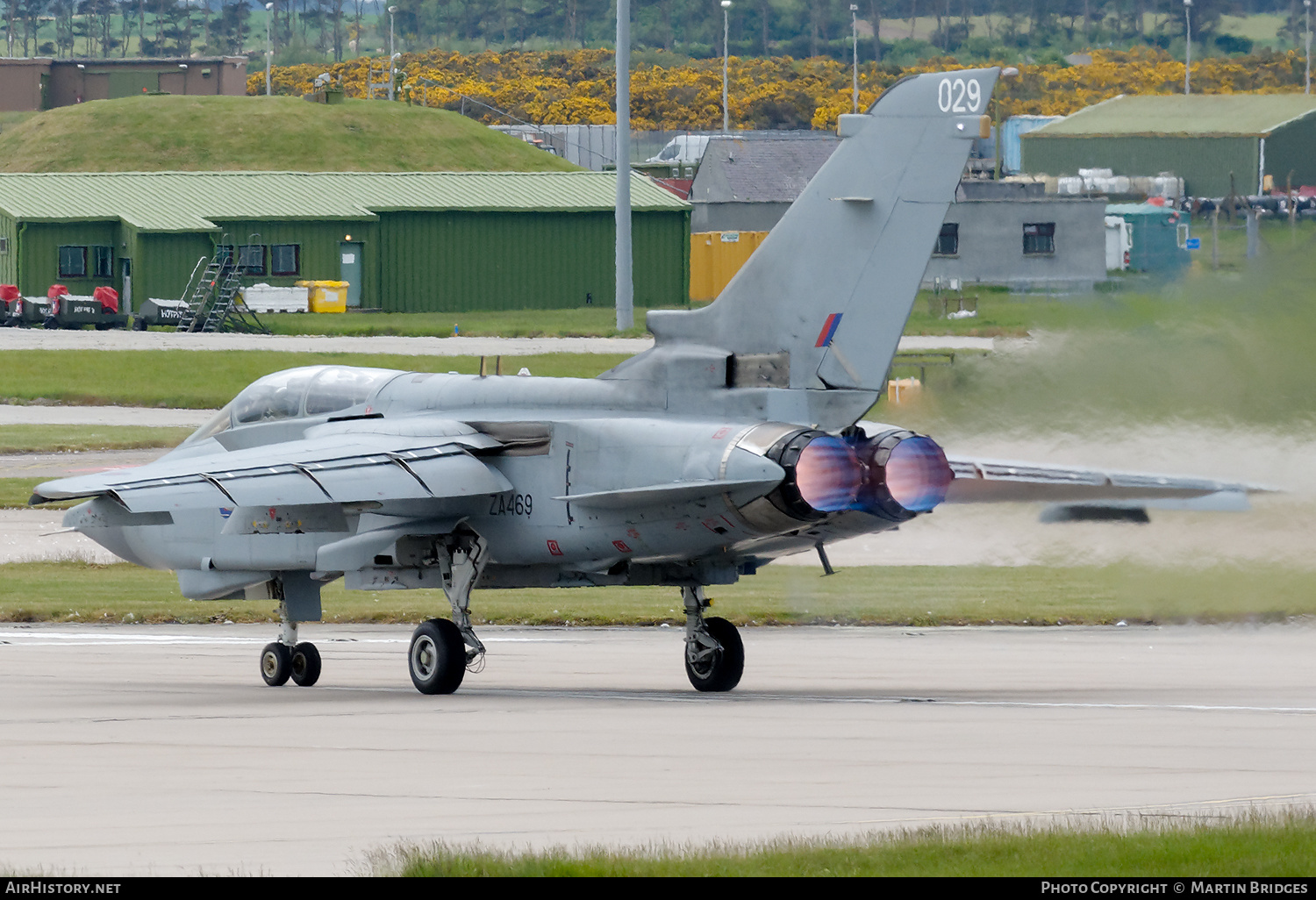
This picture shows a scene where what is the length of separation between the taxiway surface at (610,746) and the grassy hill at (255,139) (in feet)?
210

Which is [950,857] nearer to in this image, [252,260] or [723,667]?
[723,667]

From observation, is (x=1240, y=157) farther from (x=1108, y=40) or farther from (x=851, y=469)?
(x=851, y=469)

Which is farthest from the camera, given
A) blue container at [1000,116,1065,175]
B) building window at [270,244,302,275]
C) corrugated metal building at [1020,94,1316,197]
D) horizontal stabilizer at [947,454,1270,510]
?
blue container at [1000,116,1065,175]

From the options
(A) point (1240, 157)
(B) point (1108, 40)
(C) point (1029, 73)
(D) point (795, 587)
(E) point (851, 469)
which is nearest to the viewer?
(E) point (851, 469)

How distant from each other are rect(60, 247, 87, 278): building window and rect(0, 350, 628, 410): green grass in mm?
14993

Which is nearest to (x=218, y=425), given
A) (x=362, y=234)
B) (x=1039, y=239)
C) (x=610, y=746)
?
(x=610, y=746)

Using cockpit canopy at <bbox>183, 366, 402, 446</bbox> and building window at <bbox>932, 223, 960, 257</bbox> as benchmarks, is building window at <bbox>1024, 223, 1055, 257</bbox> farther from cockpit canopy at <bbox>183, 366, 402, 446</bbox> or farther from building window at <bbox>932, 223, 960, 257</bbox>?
cockpit canopy at <bbox>183, 366, 402, 446</bbox>

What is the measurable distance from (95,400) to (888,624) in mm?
30681

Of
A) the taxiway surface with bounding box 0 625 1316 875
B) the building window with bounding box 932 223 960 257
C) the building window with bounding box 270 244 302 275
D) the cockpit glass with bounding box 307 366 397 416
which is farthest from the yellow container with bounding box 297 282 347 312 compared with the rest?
the cockpit glass with bounding box 307 366 397 416

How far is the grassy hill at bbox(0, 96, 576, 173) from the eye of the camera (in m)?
83.7

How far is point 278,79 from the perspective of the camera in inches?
6865

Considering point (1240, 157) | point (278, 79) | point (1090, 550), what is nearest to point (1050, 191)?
point (1240, 157)

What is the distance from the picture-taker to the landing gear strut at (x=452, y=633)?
17453 millimetres

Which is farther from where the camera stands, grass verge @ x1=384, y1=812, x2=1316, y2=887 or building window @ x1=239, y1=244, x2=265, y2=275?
building window @ x1=239, y1=244, x2=265, y2=275
